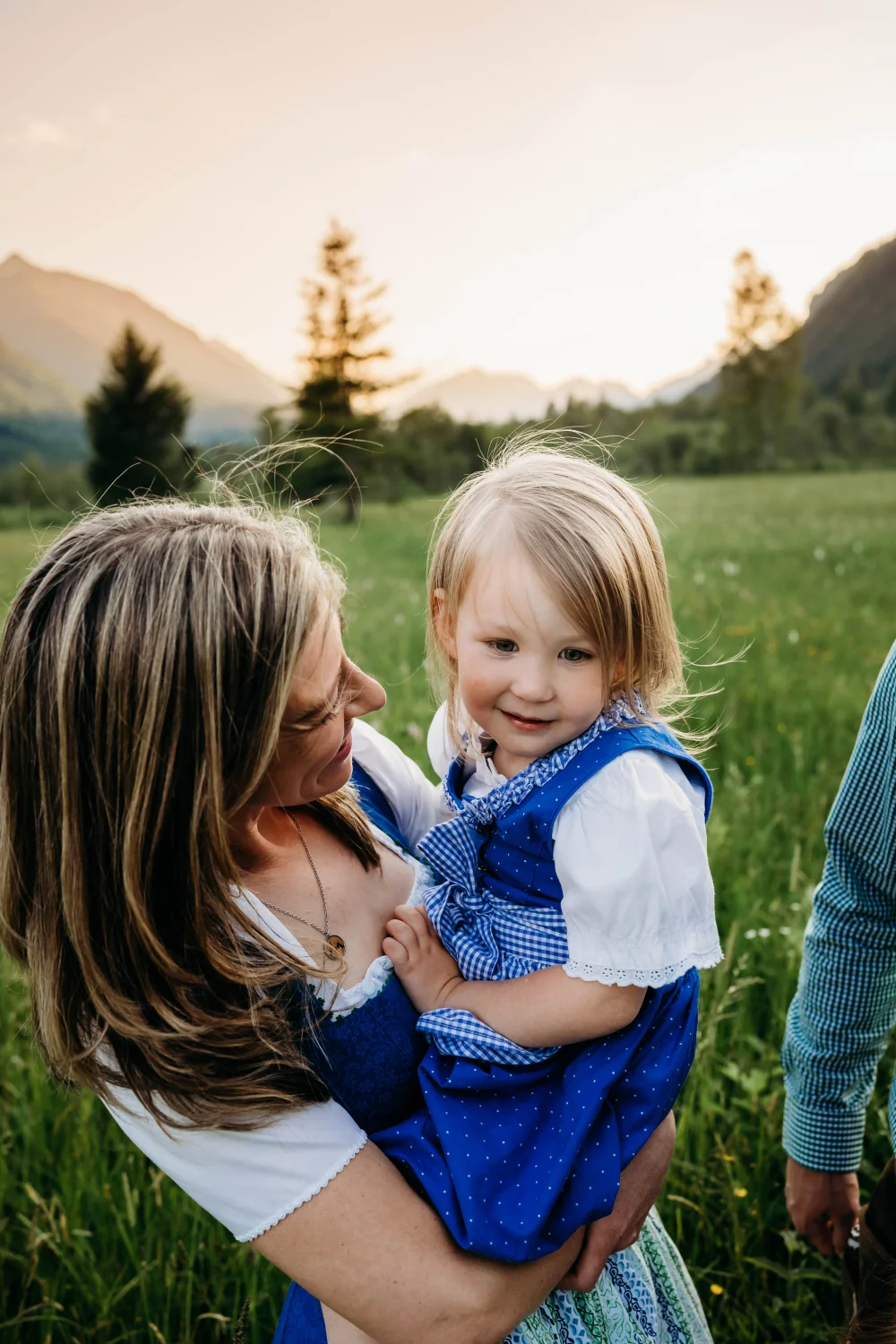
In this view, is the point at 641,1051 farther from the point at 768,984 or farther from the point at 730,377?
the point at 730,377

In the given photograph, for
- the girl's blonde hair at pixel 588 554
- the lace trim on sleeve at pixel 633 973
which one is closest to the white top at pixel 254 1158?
the lace trim on sleeve at pixel 633 973

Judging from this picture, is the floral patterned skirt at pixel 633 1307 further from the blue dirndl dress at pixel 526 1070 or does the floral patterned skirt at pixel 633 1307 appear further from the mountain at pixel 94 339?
the mountain at pixel 94 339

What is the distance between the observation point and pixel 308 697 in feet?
4.82

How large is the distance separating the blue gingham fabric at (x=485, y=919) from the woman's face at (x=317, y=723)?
310 mm

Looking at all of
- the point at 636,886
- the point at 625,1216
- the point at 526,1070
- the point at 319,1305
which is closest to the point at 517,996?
the point at 526,1070

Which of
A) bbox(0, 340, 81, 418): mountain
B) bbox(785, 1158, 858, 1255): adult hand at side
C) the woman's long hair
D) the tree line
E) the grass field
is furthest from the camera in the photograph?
bbox(0, 340, 81, 418): mountain

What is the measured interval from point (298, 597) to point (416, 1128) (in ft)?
2.79

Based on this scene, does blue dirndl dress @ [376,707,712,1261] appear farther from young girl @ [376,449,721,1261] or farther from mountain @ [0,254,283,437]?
mountain @ [0,254,283,437]

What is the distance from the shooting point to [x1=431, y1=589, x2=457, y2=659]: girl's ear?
6.44ft

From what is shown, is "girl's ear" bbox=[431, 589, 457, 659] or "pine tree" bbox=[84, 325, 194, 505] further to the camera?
"pine tree" bbox=[84, 325, 194, 505]

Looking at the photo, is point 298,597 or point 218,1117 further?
point 298,597

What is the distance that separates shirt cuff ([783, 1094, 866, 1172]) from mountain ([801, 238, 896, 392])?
155m

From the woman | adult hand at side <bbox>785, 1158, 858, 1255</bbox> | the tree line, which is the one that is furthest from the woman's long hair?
the tree line

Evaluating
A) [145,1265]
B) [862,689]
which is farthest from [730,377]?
[145,1265]
